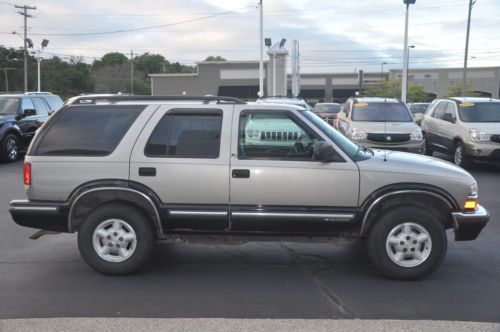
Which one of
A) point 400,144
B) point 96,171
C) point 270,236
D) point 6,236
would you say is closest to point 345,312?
point 270,236

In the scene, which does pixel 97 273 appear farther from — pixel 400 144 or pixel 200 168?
pixel 400 144

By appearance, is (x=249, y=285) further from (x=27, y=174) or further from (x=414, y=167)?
(x=27, y=174)

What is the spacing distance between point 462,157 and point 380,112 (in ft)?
7.79

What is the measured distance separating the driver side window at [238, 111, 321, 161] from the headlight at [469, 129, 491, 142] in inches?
332

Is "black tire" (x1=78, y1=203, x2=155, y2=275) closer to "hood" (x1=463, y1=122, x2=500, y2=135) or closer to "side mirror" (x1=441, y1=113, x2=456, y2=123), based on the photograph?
"hood" (x1=463, y1=122, x2=500, y2=135)

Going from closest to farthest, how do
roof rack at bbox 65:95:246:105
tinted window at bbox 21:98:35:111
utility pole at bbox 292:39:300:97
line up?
roof rack at bbox 65:95:246:105 < tinted window at bbox 21:98:35:111 < utility pole at bbox 292:39:300:97

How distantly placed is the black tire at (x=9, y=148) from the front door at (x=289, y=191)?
11.0m

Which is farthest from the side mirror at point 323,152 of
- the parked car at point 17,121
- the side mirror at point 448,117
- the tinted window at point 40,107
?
the tinted window at point 40,107

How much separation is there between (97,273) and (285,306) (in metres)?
2.04

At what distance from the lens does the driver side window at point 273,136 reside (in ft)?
17.0

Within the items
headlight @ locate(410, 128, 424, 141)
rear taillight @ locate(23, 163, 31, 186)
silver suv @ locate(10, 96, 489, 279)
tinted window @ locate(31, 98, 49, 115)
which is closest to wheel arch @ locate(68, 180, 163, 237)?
silver suv @ locate(10, 96, 489, 279)

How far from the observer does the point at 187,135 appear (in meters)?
5.24

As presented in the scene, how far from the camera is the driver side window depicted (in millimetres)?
5172

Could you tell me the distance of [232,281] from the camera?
5105mm
